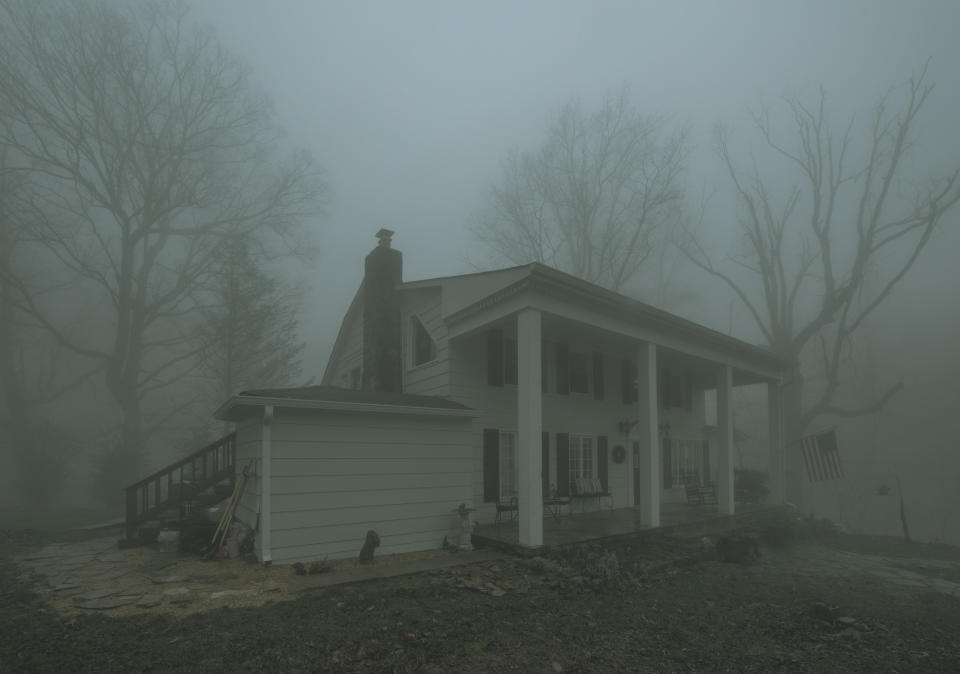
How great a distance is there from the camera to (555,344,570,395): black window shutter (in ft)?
43.8

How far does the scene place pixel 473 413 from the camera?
10.3 metres

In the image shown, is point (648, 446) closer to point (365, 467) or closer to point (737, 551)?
point (737, 551)

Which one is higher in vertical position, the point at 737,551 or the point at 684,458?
the point at 684,458

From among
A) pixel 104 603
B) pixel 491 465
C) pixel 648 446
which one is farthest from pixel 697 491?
pixel 104 603

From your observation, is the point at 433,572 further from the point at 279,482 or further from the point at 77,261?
the point at 77,261

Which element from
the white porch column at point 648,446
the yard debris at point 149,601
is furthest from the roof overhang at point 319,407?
the white porch column at point 648,446

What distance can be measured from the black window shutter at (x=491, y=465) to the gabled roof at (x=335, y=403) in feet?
4.62

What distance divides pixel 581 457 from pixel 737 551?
4446 mm

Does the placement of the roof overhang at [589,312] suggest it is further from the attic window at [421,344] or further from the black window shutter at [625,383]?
the black window shutter at [625,383]

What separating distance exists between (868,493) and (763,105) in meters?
18.8

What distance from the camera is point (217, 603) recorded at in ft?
20.6

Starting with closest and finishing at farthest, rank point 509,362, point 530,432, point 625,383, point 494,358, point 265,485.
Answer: point 265,485 → point 530,432 → point 494,358 → point 509,362 → point 625,383

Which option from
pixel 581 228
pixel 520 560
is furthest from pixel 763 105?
A: pixel 520 560

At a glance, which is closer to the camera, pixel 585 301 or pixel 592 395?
pixel 585 301
